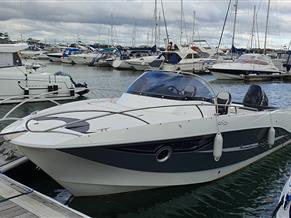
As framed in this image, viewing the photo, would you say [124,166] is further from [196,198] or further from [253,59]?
[253,59]

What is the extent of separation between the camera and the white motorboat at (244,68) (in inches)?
1345

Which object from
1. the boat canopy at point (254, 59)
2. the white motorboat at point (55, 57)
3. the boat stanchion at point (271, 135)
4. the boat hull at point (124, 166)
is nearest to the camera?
the boat hull at point (124, 166)

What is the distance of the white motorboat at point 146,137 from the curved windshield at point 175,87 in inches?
0.8

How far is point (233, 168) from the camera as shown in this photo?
8.59 meters

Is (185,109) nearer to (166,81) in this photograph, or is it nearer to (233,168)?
(166,81)

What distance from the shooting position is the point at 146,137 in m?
6.43

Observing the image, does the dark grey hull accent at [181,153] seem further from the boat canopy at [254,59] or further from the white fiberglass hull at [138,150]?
the boat canopy at [254,59]

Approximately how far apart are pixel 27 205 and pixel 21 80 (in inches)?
604

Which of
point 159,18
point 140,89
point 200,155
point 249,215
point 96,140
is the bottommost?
point 249,215

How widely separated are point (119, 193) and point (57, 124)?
167 cm

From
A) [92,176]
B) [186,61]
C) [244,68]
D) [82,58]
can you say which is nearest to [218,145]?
[92,176]

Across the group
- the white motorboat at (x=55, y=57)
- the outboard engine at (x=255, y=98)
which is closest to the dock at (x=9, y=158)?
the outboard engine at (x=255, y=98)

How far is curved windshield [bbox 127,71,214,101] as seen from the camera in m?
8.08

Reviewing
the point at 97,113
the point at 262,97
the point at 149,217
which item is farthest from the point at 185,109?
the point at 262,97
